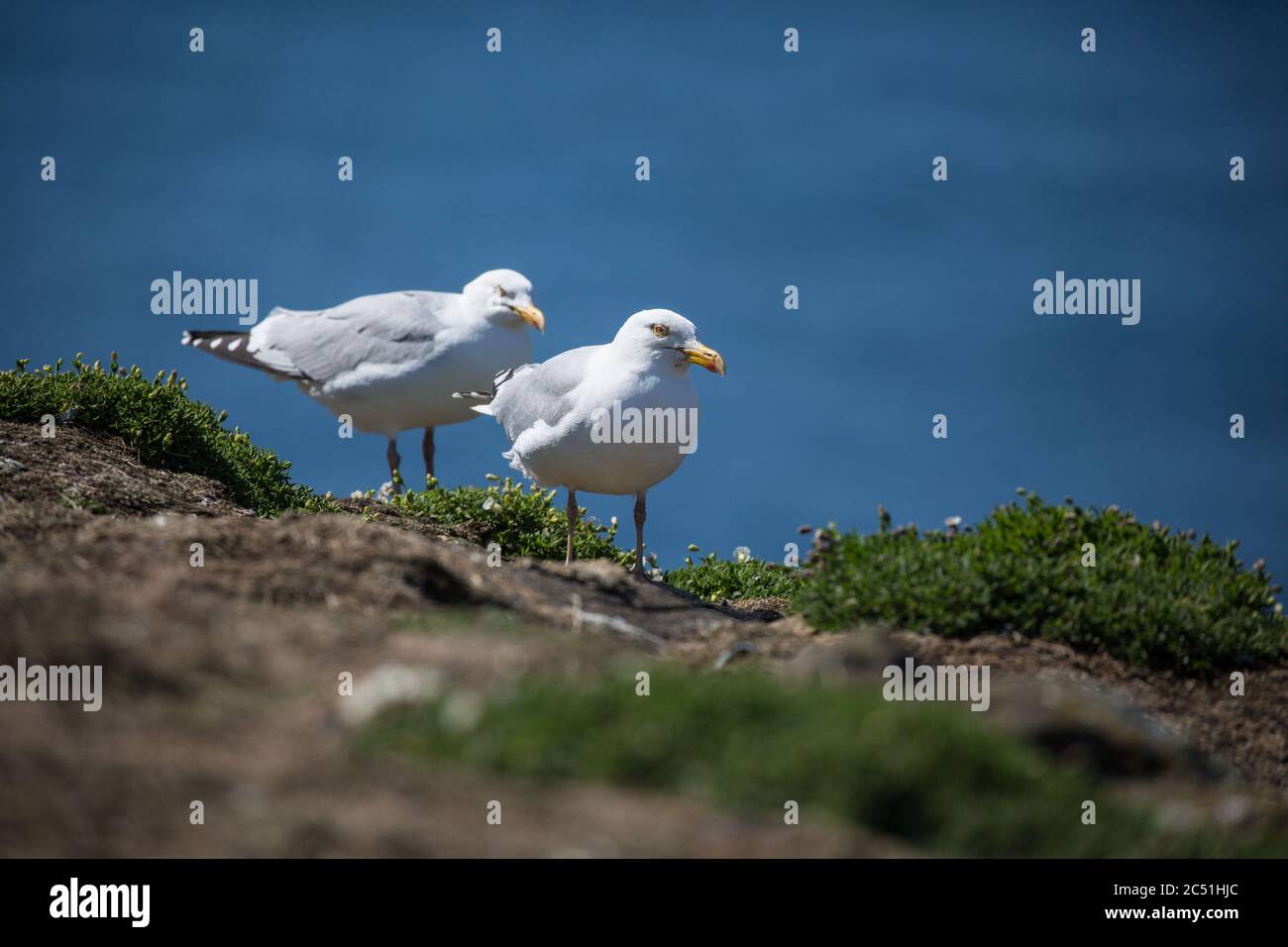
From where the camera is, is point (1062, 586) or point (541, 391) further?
point (541, 391)

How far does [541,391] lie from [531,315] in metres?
3.49

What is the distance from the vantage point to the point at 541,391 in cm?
1195

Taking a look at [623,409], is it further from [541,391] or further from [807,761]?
[807,761]

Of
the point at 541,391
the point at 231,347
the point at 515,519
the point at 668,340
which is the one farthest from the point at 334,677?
the point at 231,347

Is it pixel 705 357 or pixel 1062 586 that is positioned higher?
pixel 705 357

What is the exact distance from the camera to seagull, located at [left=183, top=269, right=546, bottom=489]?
15445 millimetres

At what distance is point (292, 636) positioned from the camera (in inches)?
265

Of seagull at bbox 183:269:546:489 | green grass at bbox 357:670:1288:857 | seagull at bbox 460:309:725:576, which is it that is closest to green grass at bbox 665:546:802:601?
seagull at bbox 460:309:725:576

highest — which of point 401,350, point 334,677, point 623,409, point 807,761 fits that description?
point 401,350

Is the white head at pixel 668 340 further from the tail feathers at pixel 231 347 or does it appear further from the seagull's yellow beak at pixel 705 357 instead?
the tail feathers at pixel 231 347

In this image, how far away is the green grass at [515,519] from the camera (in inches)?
539

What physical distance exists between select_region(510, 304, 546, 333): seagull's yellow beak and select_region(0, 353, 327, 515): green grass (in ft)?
10.4
